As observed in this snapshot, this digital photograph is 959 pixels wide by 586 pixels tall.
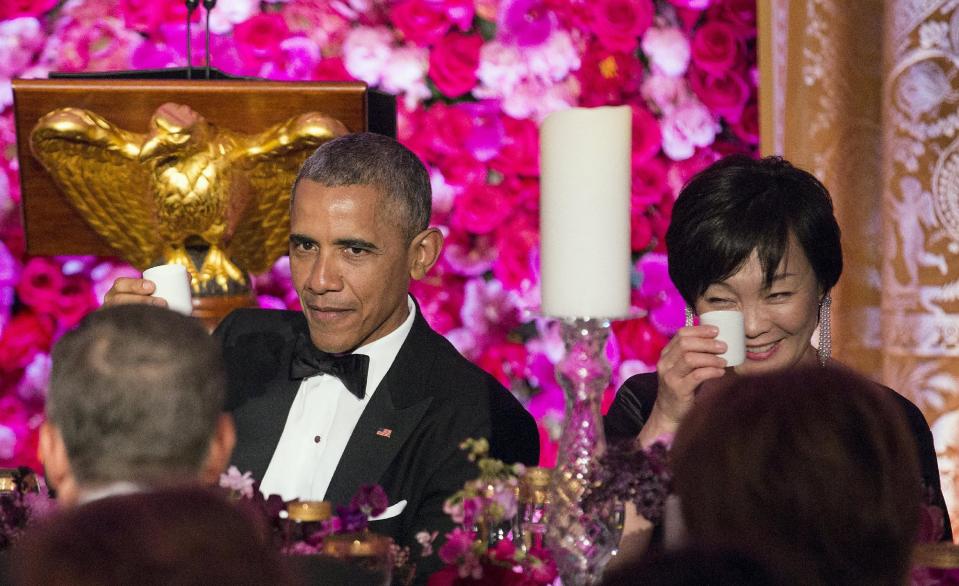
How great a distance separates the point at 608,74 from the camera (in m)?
3.92

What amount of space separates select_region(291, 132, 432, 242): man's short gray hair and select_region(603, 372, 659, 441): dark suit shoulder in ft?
1.66

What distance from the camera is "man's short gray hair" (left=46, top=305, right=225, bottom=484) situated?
53.7 inches

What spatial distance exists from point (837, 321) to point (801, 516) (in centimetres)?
234

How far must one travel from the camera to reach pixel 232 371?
263 cm

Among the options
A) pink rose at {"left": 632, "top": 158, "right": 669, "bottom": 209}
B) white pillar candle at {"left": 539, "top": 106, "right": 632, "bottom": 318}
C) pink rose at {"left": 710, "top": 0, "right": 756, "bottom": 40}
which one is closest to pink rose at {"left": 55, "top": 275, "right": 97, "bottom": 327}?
pink rose at {"left": 632, "top": 158, "right": 669, "bottom": 209}

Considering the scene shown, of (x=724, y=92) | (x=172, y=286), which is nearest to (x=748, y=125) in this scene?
(x=724, y=92)

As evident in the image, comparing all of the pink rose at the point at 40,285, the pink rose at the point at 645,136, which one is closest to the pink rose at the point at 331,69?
the pink rose at the point at 645,136

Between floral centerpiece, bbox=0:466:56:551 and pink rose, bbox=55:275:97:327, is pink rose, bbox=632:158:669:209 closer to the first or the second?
pink rose, bbox=55:275:97:327

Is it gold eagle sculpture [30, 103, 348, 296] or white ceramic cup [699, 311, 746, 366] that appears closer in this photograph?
white ceramic cup [699, 311, 746, 366]

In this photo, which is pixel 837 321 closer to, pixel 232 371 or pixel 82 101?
pixel 232 371

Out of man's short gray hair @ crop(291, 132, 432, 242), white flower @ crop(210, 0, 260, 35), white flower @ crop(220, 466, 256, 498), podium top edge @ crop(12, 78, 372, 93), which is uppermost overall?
white flower @ crop(210, 0, 260, 35)

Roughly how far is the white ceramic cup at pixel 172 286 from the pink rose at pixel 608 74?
85.8 inches

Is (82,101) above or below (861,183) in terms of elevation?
above

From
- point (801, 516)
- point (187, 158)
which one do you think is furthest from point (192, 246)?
point (801, 516)
